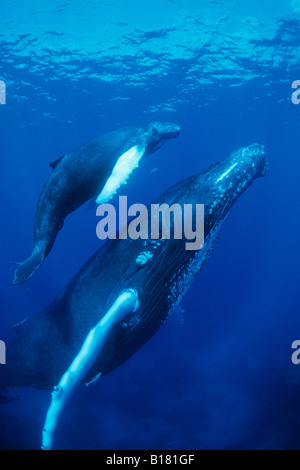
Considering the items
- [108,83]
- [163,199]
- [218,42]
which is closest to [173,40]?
[218,42]

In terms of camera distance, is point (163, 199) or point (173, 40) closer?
point (163, 199)

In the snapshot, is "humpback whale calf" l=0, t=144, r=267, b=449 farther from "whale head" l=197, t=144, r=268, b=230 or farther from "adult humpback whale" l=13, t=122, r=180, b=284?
"adult humpback whale" l=13, t=122, r=180, b=284

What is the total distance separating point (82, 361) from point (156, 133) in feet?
12.0

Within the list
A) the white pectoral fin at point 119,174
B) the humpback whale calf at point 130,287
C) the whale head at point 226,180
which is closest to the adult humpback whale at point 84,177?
the white pectoral fin at point 119,174

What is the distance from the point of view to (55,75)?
31297 millimetres

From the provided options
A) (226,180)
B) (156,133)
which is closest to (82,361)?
(226,180)

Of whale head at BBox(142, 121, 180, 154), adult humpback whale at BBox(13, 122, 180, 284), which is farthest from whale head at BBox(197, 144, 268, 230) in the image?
whale head at BBox(142, 121, 180, 154)

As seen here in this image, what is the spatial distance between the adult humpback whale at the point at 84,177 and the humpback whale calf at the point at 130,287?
69cm

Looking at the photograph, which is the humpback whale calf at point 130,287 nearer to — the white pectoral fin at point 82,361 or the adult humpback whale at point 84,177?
the white pectoral fin at point 82,361

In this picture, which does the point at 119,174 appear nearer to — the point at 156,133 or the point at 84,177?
the point at 84,177

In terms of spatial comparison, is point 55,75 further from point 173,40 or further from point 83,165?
point 83,165

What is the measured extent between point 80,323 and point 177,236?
1.90 metres

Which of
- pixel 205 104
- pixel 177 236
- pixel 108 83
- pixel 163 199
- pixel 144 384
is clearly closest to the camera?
pixel 177 236

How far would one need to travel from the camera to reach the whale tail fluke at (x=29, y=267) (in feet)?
15.8
